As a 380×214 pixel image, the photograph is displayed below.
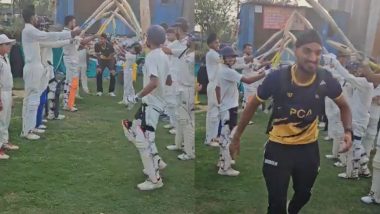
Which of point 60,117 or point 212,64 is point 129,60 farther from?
point 60,117

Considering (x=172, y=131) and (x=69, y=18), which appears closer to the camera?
(x=69, y=18)

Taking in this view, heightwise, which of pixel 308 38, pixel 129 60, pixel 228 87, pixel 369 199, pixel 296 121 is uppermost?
pixel 308 38

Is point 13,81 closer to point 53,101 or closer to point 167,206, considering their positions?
point 53,101

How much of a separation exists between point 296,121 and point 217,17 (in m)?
0.83

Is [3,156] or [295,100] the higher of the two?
[295,100]

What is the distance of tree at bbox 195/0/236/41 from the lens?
118 inches

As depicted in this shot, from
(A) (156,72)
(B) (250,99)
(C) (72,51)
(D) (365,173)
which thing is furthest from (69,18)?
(D) (365,173)

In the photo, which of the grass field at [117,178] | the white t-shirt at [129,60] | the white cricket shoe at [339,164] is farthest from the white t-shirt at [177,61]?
the white cricket shoe at [339,164]

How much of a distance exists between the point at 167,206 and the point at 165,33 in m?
1.30

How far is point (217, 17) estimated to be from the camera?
9.96ft

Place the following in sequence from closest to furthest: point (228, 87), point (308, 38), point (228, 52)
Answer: point (308, 38)
point (228, 52)
point (228, 87)

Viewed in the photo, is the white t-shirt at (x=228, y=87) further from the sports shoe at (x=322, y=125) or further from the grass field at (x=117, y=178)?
the sports shoe at (x=322, y=125)

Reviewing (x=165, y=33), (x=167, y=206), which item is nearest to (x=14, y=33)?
(x=165, y=33)

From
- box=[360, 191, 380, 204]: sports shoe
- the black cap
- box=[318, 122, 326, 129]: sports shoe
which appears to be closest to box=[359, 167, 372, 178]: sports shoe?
box=[360, 191, 380, 204]: sports shoe
